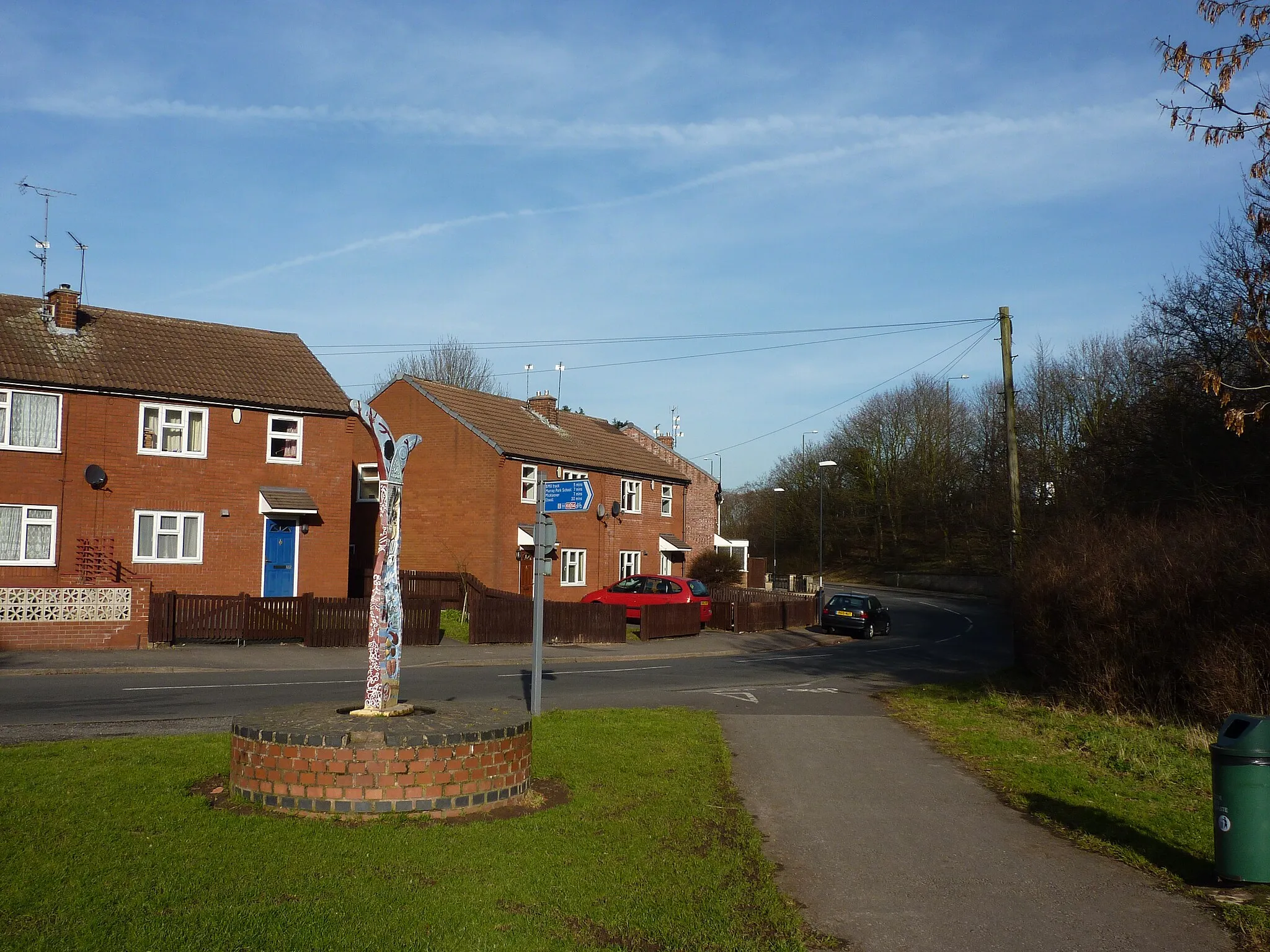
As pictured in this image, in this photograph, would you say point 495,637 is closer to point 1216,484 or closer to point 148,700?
point 148,700

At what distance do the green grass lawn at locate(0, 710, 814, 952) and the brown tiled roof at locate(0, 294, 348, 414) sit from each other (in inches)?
736

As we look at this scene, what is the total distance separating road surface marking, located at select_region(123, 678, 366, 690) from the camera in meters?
15.8

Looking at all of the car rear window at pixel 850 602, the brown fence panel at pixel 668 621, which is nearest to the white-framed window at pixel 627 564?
the car rear window at pixel 850 602

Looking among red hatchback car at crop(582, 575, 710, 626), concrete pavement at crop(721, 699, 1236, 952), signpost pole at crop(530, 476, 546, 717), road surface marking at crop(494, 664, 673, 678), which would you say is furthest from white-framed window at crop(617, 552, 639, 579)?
concrete pavement at crop(721, 699, 1236, 952)

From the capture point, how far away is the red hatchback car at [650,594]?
32.3 meters

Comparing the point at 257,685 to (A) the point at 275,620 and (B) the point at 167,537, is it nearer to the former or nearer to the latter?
(A) the point at 275,620

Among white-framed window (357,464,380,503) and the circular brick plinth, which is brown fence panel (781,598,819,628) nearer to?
white-framed window (357,464,380,503)

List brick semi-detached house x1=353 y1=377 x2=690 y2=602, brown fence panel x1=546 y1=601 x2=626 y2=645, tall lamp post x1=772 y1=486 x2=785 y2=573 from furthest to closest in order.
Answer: tall lamp post x1=772 y1=486 x2=785 y2=573 < brick semi-detached house x1=353 y1=377 x2=690 y2=602 < brown fence panel x1=546 y1=601 x2=626 y2=645

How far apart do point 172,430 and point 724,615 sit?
711 inches

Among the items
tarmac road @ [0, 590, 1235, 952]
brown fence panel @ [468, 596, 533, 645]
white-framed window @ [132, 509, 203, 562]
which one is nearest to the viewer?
tarmac road @ [0, 590, 1235, 952]

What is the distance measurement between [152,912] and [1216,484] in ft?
67.2

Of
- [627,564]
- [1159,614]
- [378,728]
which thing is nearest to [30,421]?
[378,728]

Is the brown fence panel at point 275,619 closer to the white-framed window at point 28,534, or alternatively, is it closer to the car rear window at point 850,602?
the white-framed window at point 28,534

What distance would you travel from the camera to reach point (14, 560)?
23.7m
